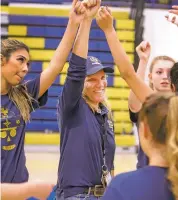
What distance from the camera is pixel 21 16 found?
27.4ft

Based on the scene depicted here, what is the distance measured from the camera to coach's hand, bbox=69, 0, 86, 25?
2.16 metres

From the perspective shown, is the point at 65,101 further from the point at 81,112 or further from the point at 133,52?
the point at 133,52

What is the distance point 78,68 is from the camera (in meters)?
2.14

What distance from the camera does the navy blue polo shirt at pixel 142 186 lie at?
51.8 inches

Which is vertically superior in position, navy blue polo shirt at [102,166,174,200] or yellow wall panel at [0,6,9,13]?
yellow wall panel at [0,6,9,13]

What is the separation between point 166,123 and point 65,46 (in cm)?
99

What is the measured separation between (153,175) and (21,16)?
7380mm

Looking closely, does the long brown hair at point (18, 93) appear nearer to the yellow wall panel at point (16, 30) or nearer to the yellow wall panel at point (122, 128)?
the yellow wall panel at point (122, 128)

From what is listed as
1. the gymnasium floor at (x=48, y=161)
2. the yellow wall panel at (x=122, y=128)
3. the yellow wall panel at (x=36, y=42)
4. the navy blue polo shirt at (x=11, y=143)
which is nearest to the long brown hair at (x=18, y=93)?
the navy blue polo shirt at (x=11, y=143)

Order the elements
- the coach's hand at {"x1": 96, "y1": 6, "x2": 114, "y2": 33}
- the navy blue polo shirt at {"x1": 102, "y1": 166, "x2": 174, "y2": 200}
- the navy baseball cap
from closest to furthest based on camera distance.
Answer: the navy blue polo shirt at {"x1": 102, "y1": 166, "x2": 174, "y2": 200} < the coach's hand at {"x1": 96, "y1": 6, "x2": 114, "y2": 33} < the navy baseball cap

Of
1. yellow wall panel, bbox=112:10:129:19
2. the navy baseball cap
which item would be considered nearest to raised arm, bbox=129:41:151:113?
the navy baseball cap

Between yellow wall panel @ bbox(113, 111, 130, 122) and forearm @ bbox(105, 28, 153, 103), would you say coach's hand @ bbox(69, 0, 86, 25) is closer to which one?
forearm @ bbox(105, 28, 153, 103)

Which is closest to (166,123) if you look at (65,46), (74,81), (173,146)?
(173,146)

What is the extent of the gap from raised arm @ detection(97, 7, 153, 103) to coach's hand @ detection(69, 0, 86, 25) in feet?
0.29
